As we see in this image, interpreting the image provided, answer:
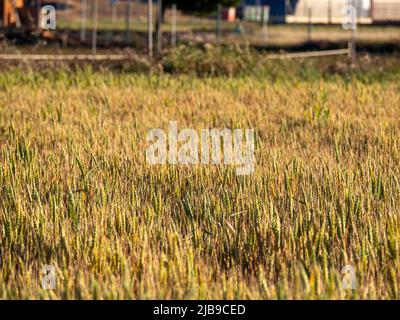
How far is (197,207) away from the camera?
5309 mm

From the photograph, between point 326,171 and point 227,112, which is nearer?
point 326,171

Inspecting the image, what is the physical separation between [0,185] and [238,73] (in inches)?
424

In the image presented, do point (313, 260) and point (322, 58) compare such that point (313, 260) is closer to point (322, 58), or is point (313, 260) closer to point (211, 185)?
point (211, 185)

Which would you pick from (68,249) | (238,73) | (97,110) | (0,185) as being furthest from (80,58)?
(68,249)

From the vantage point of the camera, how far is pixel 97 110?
10977 mm

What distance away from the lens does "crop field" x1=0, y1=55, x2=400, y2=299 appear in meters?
3.88

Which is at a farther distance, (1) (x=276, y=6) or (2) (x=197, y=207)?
(1) (x=276, y=6)

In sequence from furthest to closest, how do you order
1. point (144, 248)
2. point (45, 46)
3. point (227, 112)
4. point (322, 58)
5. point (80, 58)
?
1. point (45, 46)
2. point (322, 58)
3. point (80, 58)
4. point (227, 112)
5. point (144, 248)

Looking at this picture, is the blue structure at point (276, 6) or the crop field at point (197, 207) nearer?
the crop field at point (197, 207)

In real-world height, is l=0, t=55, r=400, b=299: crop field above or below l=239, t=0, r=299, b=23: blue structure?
below

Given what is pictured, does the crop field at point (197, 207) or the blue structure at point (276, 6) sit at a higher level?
the blue structure at point (276, 6)

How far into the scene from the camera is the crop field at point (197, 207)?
3.88m

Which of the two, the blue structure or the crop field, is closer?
the crop field
